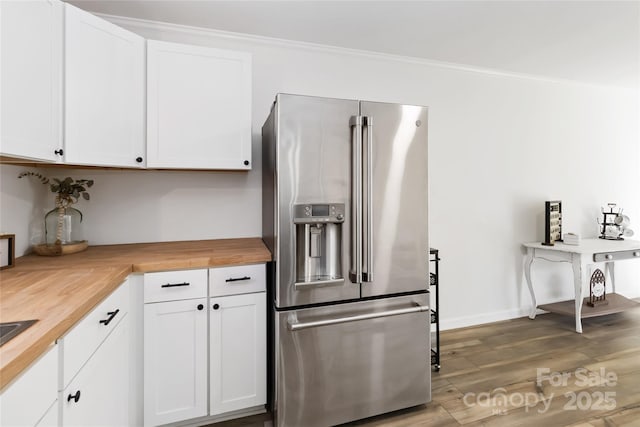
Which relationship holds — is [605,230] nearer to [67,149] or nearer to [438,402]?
[438,402]

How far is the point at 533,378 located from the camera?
2.33 meters

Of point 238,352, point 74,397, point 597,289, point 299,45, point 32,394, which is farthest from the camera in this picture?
point 597,289

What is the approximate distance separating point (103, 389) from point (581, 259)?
3705 millimetres

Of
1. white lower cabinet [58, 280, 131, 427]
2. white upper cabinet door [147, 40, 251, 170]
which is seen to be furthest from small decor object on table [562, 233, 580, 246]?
white lower cabinet [58, 280, 131, 427]

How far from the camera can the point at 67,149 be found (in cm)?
165

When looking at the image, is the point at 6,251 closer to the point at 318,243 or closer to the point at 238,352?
the point at 238,352

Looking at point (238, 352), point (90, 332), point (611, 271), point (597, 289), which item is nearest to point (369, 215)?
point (238, 352)

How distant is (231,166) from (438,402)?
2.03 m

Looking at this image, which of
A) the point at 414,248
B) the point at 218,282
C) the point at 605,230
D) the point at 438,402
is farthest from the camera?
the point at 605,230

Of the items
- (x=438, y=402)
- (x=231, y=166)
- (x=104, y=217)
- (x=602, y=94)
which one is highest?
(x=602, y=94)

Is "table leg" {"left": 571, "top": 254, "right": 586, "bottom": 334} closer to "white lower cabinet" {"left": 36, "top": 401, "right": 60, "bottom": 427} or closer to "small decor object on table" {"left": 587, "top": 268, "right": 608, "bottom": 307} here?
"small decor object on table" {"left": 587, "top": 268, "right": 608, "bottom": 307}

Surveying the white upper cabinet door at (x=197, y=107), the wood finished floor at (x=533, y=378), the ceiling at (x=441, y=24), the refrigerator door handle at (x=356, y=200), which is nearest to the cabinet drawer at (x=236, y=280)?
the refrigerator door handle at (x=356, y=200)

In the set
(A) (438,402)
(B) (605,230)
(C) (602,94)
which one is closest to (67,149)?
(A) (438,402)

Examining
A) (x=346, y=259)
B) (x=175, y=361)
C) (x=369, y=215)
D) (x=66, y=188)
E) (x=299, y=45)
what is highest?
(x=299, y=45)
